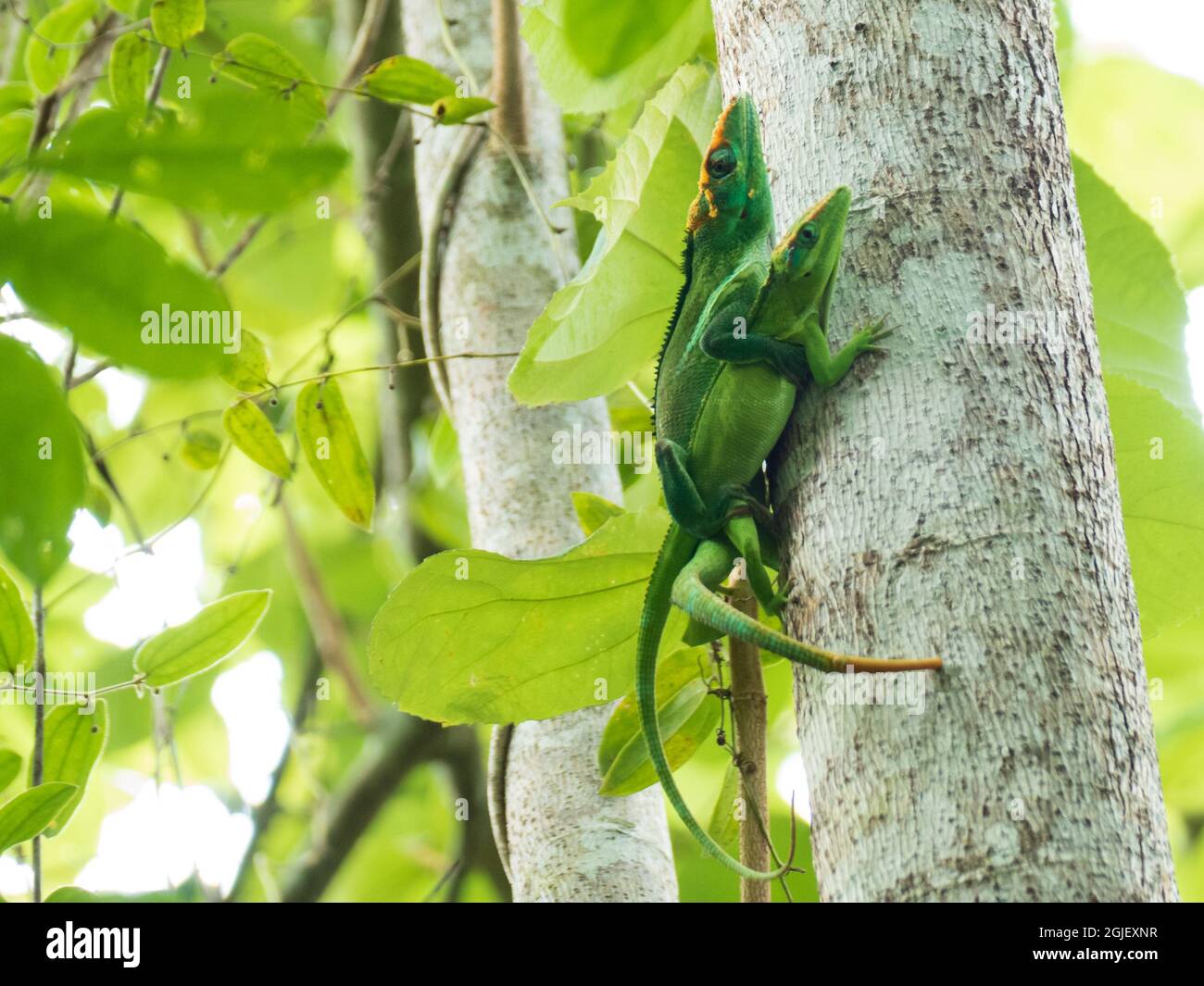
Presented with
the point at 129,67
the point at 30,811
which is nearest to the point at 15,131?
the point at 129,67

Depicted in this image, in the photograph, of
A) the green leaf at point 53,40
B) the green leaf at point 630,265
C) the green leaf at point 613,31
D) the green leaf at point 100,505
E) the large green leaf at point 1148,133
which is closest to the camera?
the green leaf at point 613,31

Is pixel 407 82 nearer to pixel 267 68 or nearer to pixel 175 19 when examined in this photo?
pixel 267 68

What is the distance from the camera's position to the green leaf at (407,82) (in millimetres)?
3010

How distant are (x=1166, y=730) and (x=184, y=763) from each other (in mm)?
4653

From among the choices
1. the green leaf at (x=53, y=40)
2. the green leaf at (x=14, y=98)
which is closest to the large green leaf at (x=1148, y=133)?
the green leaf at (x=53, y=40)

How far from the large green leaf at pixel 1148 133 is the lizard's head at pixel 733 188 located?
3.64m

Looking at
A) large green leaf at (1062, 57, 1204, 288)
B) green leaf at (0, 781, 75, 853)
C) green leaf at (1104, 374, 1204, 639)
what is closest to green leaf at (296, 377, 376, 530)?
green leaf at (0, 781, 75, 853)

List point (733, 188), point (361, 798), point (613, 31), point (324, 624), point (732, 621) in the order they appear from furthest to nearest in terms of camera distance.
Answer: point (324, 624) → point (361, 798) → point (733, 188) → point (732, 621) → point (613, 31)

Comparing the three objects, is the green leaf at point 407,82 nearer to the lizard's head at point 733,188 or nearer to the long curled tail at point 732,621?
the lizard's head at point 733,188

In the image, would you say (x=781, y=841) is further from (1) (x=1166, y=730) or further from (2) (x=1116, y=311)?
(1) (x=1166, y=730)

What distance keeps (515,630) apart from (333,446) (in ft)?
3.13

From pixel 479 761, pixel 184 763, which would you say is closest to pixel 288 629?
pixel 184 763

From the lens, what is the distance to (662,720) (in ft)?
7.30

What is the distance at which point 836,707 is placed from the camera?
144 centimetres
